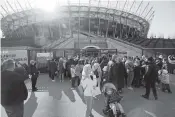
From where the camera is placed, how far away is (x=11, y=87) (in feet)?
10.7

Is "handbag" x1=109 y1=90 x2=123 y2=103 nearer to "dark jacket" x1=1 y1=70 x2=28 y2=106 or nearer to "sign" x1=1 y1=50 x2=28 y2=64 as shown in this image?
"dark jacket" x1=1 y1=70 x2=28 y2=106

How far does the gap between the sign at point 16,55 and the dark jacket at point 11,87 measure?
7.88 m

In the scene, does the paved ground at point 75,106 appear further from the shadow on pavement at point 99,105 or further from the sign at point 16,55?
the sign at point 16,55

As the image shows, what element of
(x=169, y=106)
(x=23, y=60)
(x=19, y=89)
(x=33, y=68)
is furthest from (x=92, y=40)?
(x=19, y=89)

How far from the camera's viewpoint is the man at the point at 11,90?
321 cm

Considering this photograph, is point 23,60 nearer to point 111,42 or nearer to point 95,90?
point 95,90

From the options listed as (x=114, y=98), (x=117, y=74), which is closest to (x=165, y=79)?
(x=117, y=74)

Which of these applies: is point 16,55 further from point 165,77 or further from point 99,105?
point 165,77

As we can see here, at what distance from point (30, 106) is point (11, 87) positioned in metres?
3.09

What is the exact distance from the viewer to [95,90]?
16.3ft

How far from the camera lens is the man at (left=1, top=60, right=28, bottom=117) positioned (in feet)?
10.5

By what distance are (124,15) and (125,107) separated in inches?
1736

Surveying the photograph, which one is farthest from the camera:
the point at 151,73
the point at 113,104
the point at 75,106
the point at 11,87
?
the point at 151,73

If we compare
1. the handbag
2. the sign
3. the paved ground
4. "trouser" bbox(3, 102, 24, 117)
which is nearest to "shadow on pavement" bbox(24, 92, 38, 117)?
the paved ground
